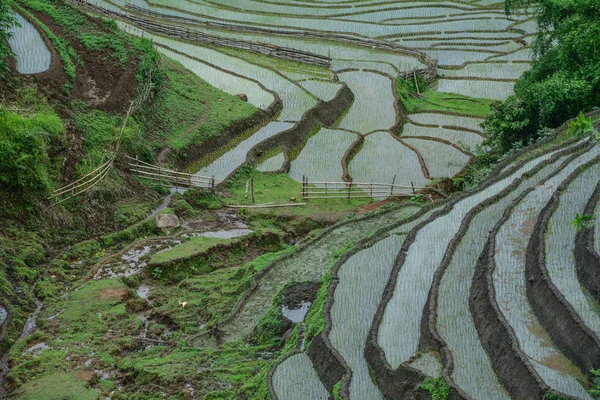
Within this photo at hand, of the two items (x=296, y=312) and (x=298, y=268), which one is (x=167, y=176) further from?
(x=296, y=312)

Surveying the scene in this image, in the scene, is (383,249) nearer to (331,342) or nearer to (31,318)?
(331,342)

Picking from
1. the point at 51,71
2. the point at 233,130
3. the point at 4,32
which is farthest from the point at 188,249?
the point at 4,32

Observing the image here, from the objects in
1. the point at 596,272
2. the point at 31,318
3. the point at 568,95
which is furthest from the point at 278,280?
the point at 568,95

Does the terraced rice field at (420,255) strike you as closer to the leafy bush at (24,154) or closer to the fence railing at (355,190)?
the fence railing at (355,190)

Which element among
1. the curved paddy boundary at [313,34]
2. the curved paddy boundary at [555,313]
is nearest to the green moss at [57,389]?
the curved paddy boundary at [555,313]

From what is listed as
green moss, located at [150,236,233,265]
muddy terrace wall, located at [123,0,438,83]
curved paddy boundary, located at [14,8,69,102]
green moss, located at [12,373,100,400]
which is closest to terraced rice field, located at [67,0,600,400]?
green moss, located at [150,236,233,265]

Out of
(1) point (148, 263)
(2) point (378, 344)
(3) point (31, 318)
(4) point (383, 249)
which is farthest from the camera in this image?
(1) point (148, 263)
